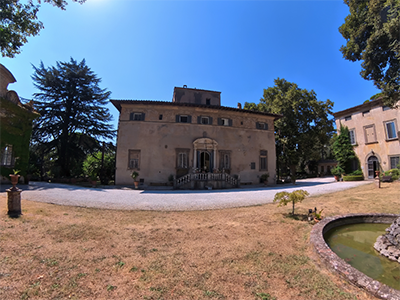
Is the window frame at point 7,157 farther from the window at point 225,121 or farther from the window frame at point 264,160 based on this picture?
the window frame at point 264,160

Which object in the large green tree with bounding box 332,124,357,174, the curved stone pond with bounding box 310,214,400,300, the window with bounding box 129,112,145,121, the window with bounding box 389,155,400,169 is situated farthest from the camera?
the large green tree with bounding box 332,124,357,174

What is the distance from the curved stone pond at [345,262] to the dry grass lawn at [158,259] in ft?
0.52

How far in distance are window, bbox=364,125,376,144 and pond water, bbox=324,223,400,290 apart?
69.3 feet

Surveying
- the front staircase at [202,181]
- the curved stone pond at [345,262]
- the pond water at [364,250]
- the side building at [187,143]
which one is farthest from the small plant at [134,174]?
the pond water at [364,250]

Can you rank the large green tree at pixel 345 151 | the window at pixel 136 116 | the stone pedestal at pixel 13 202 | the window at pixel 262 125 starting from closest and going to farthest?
the stone pedestal at pixel 13 202, the window at pixel 136 116, the window at pixel 262 125, the large green tree at pixel 345 151

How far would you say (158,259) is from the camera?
396 centimetres

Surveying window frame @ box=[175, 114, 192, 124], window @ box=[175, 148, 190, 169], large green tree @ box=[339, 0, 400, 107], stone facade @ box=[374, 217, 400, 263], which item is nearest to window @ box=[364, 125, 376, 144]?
large green tree @ box=[339, 0, 400, 107]

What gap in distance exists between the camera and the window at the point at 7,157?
15.1 m

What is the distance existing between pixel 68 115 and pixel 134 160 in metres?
12.6

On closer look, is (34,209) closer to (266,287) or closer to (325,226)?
(266,287)

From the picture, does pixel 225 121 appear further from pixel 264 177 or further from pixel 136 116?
pixel 136 116

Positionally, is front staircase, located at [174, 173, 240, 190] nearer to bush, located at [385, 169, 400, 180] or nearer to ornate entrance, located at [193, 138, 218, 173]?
ornate entrance, located at [193, 138, 218, 173]

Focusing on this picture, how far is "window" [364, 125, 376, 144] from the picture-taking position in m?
22.4

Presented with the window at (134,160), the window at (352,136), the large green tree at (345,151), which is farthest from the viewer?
the window at (352,136)
